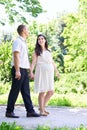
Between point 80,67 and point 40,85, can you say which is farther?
point 80,67

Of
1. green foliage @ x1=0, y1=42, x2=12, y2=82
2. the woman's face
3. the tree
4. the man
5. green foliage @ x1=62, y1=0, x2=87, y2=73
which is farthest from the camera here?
green foliage @ x1=0, y1=42, x2=12, y2=82

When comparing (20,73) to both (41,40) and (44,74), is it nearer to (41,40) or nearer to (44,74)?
(44,74)

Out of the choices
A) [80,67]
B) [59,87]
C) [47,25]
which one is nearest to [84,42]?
[80,67]

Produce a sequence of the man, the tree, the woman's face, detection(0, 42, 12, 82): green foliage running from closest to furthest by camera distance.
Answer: the man, the woman's face, the tree, detection(0, 42, 12, 82): green foliage

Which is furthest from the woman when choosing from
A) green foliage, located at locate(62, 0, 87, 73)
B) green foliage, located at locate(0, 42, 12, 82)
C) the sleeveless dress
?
green foliage, located at locate(0, 42, 12, 82)

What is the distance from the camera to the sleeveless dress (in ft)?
29.5

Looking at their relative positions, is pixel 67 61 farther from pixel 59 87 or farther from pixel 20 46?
pixel 20 46

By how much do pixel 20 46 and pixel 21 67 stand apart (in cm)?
42

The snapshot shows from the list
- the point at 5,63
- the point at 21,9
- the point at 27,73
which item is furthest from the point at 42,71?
the point at 5,63

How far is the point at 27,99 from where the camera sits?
8711 millimetres

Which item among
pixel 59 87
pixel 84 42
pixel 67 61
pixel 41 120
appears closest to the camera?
pixel 41 120

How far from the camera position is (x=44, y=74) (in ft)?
29.5

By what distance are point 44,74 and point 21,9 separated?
6767 mm

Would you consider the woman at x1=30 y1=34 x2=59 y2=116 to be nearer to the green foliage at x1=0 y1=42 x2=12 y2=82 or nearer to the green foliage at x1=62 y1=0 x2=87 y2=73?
the green foliage at x1=62 y1=0 x2=87 y2=73
